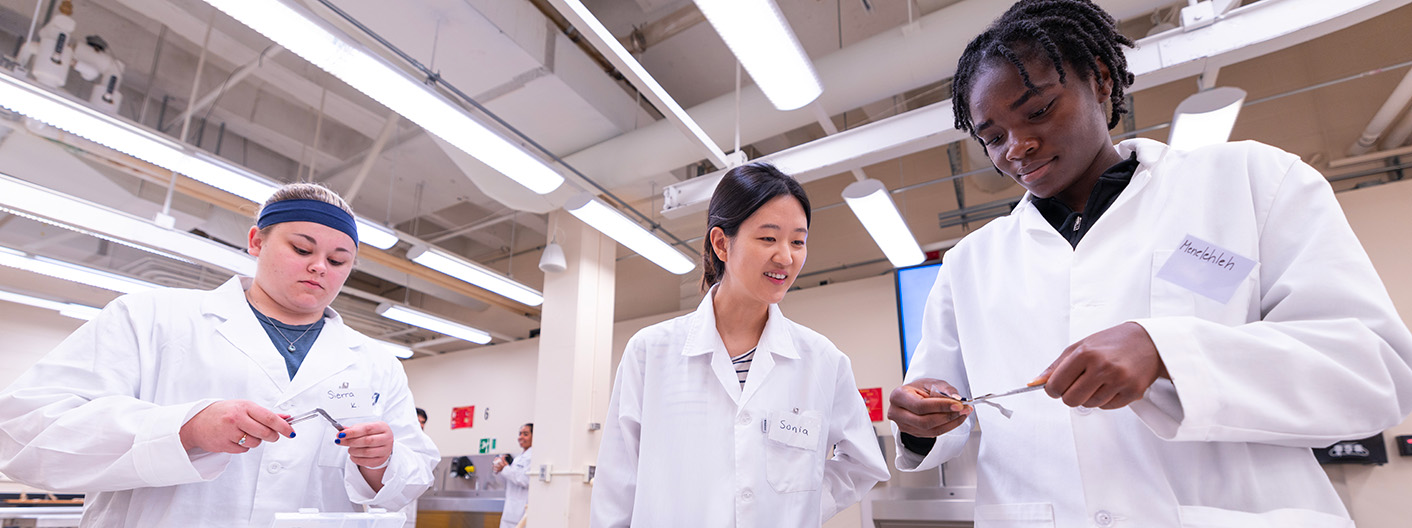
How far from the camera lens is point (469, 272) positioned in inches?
208

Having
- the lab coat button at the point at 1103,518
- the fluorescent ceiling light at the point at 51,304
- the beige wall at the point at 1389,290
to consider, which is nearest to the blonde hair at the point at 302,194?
the lab coat button at the point at 1103,518

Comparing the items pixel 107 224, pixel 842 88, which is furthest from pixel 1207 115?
pixel 107 224

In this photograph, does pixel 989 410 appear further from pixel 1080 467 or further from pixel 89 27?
pixel 89 27

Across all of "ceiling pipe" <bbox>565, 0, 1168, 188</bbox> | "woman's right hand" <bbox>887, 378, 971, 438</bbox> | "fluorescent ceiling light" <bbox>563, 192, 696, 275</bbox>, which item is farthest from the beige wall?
"woman's right hand" <bbox>887, 378, 971, 438</bbox>

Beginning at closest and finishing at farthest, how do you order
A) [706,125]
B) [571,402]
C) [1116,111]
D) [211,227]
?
[1116,111] → [706,125] → [571,402] → [211,227]

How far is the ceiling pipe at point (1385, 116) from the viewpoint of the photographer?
3775mm

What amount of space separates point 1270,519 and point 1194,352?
175 millimetres

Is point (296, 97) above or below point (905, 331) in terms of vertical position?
above

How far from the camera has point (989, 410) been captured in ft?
3.06

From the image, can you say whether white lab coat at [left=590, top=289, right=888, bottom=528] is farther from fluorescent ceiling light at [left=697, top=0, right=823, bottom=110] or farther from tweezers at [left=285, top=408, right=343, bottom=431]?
fluorescent ceiling light at [left=697, top=0, right=823, bottom=110]

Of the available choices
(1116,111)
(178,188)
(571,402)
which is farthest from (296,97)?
(1116,111)

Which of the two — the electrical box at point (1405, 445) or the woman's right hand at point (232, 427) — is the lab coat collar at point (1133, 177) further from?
the electrical box at point (1405, 445)

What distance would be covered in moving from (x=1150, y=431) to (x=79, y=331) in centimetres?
165

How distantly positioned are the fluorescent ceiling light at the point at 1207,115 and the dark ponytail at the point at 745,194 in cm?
230
